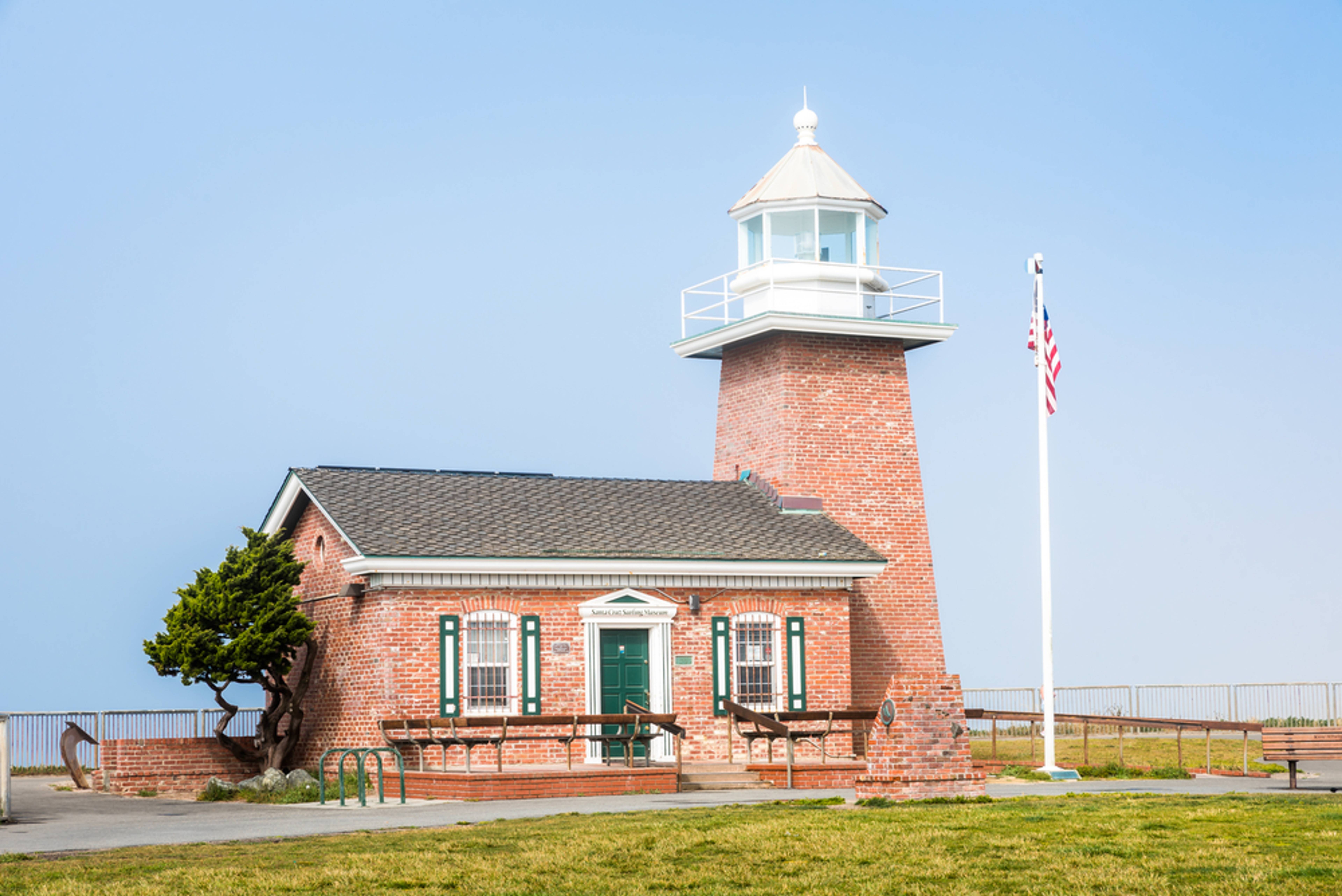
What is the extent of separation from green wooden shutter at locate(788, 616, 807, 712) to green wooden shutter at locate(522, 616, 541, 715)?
160 inches

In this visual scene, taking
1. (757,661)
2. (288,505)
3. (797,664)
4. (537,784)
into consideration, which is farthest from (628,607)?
(288,505)

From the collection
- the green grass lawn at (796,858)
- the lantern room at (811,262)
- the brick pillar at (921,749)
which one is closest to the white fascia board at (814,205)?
the lantern room at (811,262)

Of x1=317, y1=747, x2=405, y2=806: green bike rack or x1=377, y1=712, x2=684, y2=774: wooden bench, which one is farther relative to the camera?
x1=377, y1=712, x2=684, y2=774: wooden bench

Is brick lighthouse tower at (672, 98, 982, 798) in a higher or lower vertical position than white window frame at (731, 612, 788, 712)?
higher

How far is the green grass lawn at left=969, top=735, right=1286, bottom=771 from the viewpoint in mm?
27547

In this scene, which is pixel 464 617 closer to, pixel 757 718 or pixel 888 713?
pixel 757 718

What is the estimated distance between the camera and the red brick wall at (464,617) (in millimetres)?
22531

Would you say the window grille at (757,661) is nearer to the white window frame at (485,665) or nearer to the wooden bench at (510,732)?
the wooden bench at (510,732)

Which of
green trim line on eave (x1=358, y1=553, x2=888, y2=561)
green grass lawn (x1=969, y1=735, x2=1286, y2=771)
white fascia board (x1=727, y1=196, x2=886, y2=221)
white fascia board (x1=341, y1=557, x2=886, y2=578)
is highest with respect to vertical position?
white fascia board (x1=727, y1=196, x2=886, y2=221)

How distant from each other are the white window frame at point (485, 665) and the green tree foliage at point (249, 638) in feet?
8.65

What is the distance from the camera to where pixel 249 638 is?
76.0 ft

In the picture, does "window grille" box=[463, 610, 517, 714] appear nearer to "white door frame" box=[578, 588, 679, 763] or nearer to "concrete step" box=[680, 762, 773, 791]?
"white door frame" box=[578, 588, 679, 763]

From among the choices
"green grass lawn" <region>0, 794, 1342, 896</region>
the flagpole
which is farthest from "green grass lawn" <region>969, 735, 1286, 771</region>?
"green grass lawn" <region>0, 794, 1342, 896</region>

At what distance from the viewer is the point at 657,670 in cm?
2409
